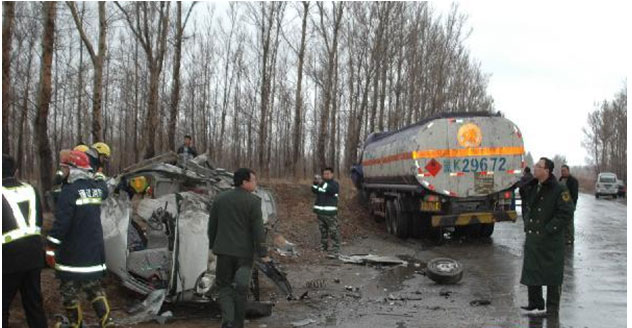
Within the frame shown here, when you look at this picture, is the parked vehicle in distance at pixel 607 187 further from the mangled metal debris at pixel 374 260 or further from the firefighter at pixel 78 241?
the firefighter at pixel 78 241

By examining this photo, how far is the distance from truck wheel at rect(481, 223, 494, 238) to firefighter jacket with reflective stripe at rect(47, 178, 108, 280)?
11262 millimetres

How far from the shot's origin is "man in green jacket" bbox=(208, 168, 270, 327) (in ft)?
19.0

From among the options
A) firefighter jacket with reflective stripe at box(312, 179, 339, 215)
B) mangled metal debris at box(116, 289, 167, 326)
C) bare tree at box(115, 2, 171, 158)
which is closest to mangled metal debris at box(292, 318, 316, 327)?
mangled metal debris at box(116, 289, 167, 326)

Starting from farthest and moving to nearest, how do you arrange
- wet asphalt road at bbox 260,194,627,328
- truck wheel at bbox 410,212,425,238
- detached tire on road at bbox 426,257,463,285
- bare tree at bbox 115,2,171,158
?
1. bare tree at bbox 115,2,171,158
2. truck wheel at bbox 410,212,425,238
3. detached tire on road at bbox 426,257,463,285
4. wet asphalt road at bbox 260,194,627,328

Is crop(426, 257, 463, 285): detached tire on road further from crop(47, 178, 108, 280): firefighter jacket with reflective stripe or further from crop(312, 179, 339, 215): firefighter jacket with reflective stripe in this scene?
crop(47, 178, 108, 280): firefighter jacket with reflective stripe

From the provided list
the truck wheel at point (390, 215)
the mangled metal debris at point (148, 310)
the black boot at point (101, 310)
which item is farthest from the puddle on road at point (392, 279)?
the truck wheel at point (390, 215)

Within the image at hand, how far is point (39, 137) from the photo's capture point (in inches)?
452

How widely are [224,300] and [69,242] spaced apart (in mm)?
1597

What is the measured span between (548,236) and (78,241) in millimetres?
5036

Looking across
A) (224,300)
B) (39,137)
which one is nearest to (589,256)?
(224,300)

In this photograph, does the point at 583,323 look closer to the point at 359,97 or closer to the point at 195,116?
the point at 359,97

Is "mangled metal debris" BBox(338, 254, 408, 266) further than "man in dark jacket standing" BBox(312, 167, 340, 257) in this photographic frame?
No

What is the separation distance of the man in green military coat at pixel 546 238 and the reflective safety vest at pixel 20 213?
17.2ft

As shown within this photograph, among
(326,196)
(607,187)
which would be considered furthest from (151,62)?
(607,187)
